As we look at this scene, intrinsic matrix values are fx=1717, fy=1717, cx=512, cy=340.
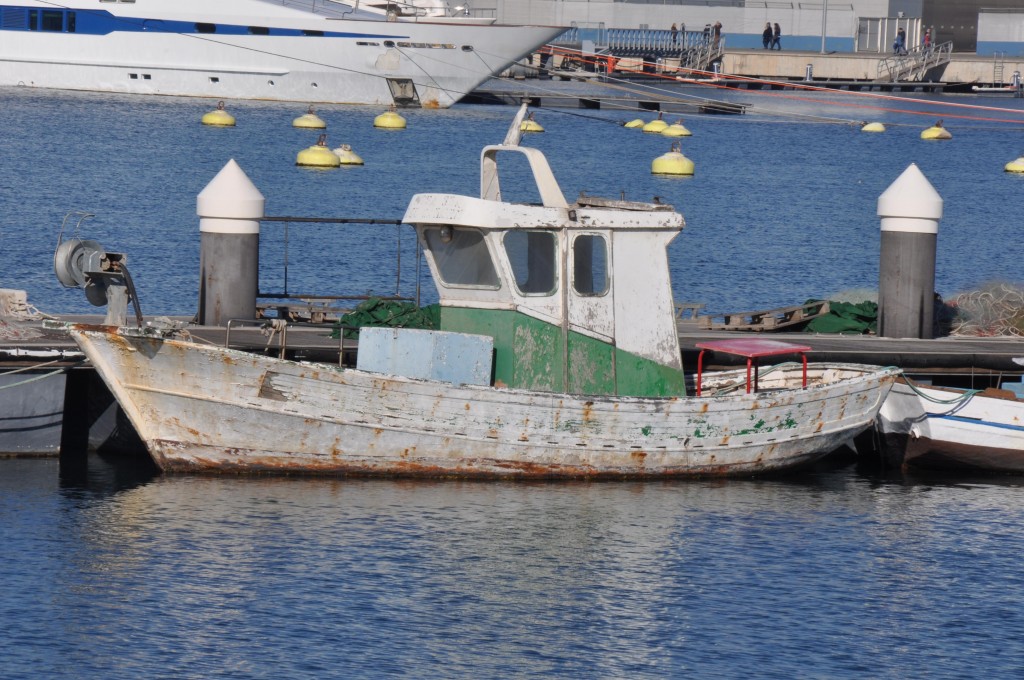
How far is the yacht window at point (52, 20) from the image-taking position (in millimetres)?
89938

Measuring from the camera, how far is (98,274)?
57.9 feet

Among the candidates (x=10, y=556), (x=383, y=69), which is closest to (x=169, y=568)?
(x=10, y=556)

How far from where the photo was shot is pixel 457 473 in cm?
1817

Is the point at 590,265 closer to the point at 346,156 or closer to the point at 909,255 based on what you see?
the point at 909,255

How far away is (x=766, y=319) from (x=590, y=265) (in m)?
5.42

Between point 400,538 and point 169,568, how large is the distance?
2224 mm

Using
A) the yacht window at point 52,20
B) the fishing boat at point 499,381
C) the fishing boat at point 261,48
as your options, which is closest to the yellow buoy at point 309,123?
the fishing boat at point 261,48

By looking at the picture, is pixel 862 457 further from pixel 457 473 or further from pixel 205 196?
pixel 205 196

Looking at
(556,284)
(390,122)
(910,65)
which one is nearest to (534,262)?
(556,284)

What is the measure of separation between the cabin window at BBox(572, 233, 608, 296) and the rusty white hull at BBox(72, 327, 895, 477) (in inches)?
48.3

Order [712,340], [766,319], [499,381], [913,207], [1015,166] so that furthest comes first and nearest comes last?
[1015,166] < [766,319] < [913,207] < [712,340] < [499,381]

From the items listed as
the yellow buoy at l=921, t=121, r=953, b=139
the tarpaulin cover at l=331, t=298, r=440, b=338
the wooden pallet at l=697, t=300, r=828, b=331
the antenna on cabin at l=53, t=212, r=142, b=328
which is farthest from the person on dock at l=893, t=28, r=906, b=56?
the antenna on cabin at l=53, t=212, r=142, b=328

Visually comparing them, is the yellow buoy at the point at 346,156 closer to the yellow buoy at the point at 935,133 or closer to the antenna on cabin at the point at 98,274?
the yellow buoy at the point at 935,133

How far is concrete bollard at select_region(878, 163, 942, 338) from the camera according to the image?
71.8ft
